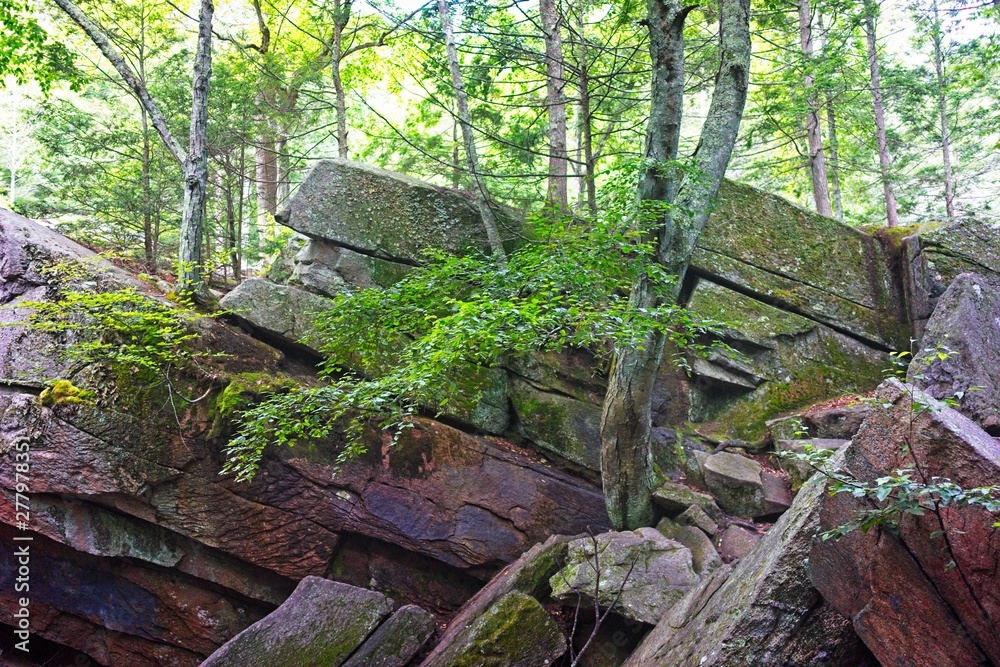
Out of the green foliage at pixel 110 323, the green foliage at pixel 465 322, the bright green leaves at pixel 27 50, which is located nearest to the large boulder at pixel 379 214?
the green foliage at pixel 465 322

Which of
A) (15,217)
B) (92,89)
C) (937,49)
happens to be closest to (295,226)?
(15,217)

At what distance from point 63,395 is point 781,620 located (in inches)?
294

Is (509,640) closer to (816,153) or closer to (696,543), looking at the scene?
(696,543)

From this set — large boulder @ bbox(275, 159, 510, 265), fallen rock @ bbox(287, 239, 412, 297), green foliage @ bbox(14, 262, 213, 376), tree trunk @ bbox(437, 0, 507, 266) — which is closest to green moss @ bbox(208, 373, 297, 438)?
green foliage @ bbox(14, 262, 213, 376)

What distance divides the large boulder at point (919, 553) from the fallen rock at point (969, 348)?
4.61 m

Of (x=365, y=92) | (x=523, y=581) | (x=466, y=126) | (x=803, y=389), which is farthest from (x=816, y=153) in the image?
(x=523, y=581)

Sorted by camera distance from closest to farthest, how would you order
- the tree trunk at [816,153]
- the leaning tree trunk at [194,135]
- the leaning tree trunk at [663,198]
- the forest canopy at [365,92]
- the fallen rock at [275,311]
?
the leaning tree trunk at [663,198], the fallen rock at [275,311], the leaning tree trunk at [194,135], the forest canopy at [365,92], the tree trunk at [816,153]

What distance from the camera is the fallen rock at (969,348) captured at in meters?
7.35

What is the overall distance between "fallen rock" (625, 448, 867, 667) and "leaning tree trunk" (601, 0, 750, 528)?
3.44 metres

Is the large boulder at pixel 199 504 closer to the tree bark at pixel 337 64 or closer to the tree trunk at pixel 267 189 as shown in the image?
the tree bark at pixel 337 64

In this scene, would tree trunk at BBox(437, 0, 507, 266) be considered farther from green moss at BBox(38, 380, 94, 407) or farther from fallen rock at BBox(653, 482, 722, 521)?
green moss at BBox(38, 380, 94, 407)

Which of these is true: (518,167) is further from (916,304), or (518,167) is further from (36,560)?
(36,560)

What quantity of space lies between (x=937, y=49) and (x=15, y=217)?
73.2 feet

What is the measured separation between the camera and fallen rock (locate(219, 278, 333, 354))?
861cm
